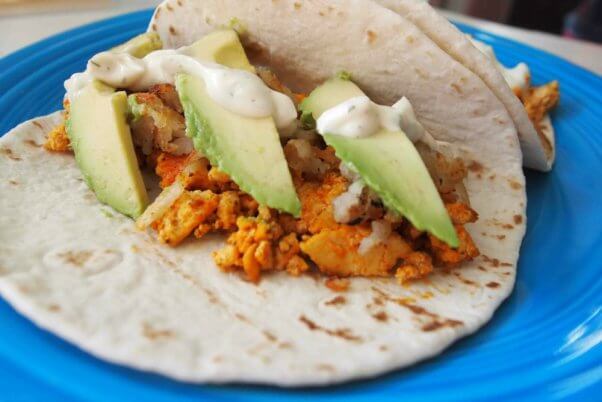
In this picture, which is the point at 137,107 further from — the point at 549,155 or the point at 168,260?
the point at 549,155

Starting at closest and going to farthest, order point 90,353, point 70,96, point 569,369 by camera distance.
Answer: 1. point 90,353
2. point 569,369
3. point 70,96

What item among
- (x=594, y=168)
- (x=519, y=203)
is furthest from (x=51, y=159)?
(x=594, y=168)

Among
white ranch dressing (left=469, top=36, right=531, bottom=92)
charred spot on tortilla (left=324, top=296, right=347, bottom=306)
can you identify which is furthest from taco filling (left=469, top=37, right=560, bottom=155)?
charred spot on tortilla (left=324, top=296, right=347, bottom=306)

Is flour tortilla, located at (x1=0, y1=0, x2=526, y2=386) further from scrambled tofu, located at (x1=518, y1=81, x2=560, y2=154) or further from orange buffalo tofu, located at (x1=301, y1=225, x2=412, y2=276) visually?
scrambled tofu, located at (x1=518, y1=81, x2=560, y2=154)

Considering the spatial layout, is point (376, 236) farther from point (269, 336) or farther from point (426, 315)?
point (269, 336)

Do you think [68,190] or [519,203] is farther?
[519,203]

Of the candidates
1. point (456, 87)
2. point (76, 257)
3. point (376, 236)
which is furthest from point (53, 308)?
point (456, 87)
